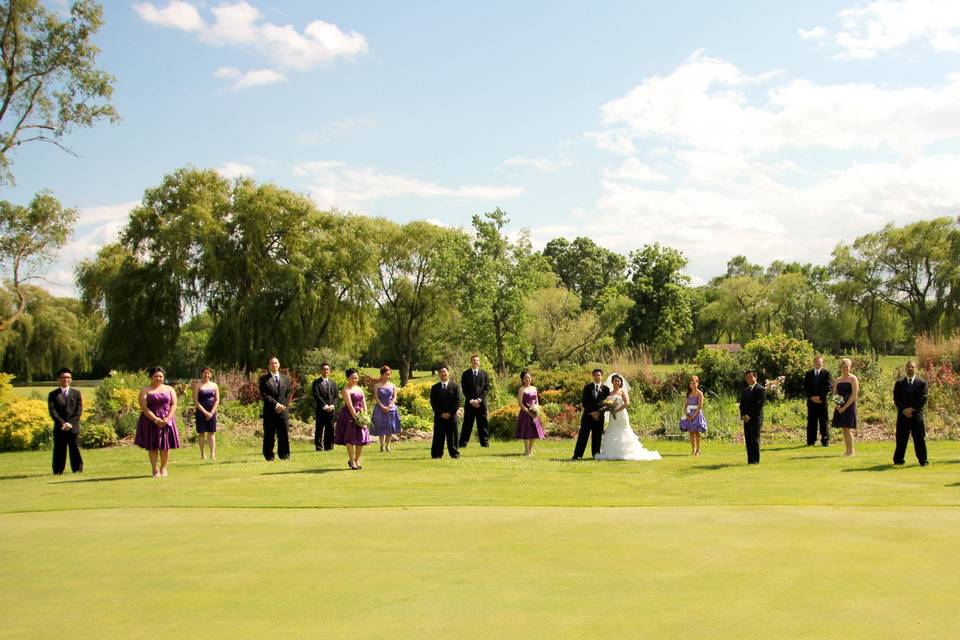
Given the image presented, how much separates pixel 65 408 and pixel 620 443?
411 inches

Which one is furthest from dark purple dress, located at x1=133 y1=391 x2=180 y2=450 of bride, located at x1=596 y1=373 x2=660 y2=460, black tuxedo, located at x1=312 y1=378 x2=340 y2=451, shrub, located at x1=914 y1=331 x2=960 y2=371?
shrub, located at x1=914 y1=331 x2=960 y2=371

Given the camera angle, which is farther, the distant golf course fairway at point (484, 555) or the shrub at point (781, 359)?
the shrub at point (781, 359)

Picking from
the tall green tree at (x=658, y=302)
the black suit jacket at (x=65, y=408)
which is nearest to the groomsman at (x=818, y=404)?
the black suit jacket at (x=65, y=408)

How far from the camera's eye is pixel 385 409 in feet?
53.1

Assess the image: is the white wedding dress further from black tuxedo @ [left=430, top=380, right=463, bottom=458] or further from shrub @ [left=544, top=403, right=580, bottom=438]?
shrub @ [left=544, top=403, right=580, bottom=438]

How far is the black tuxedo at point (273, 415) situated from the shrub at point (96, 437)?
5.93 meters

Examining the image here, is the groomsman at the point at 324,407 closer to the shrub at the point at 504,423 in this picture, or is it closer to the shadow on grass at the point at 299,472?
the shadow on grass at the point at 299,472

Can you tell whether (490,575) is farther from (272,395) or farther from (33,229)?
(33,229)

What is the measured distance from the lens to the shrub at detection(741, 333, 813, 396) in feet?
81.0

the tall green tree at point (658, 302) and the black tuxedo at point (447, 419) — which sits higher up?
the tall green tree at point (658, 302)

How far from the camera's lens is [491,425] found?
20.4 meters

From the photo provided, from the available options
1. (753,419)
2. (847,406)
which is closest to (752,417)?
(753,419)

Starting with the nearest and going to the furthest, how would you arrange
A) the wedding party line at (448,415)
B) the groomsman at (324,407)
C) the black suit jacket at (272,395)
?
the wedding party line at (448,415)
the black suit jacket at (272,395)
the groomsman at (324,407)

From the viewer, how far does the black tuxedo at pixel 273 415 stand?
15109 mm
